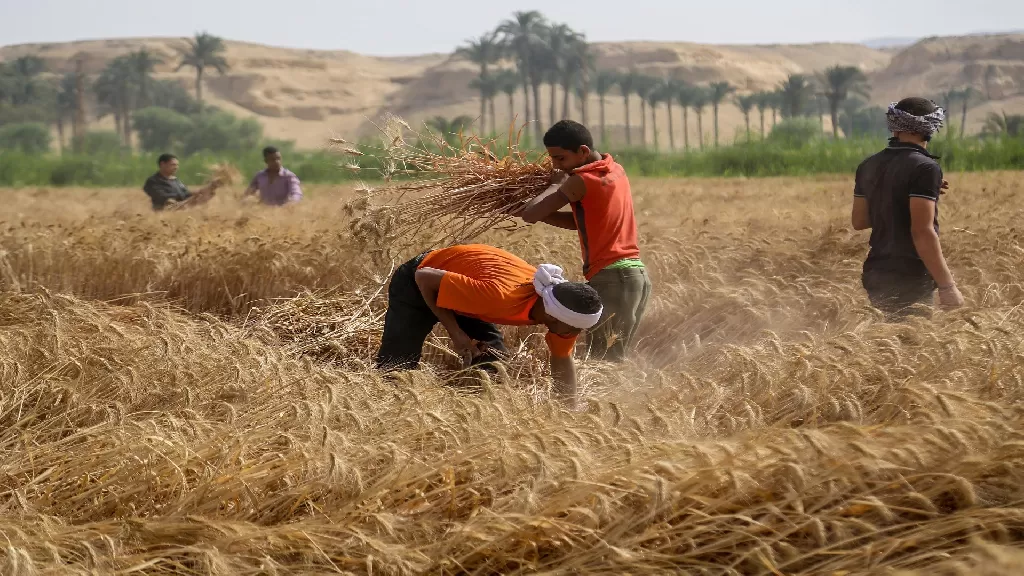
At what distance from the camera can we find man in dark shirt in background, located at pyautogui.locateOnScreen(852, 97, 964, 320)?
4586mm

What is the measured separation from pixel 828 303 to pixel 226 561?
4.27m

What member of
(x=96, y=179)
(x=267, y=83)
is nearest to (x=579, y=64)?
(x=96, y=179)

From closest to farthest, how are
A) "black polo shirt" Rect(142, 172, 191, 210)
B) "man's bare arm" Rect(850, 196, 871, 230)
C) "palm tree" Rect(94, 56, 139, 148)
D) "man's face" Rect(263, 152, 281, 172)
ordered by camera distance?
"man's bare arm" Rect(850, 196, 871, 230) < "man's face" Rect(263, 152, 281, 172) < "black polo shirt" Rect(142, 172, 191, 210) < "palm tree" Rect(94, 56, 139, 148)

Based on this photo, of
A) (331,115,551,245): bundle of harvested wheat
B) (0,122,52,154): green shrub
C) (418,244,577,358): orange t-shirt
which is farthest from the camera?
(0,122,52,154): green shrub

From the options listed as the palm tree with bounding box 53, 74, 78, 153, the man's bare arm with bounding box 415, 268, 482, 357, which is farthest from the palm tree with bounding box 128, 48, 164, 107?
the man's bare arm with bounding box 415, 268, 482, 357

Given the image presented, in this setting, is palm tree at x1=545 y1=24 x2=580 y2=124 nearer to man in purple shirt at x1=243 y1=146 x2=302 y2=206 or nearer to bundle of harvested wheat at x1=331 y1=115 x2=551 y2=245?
man in purple shirt at x1=243 y1=146 x2=302 y2=206

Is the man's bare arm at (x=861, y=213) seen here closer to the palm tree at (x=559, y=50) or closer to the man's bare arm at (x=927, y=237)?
the man's bare arm at (x=927, y=237)

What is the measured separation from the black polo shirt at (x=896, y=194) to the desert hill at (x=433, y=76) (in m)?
99.0

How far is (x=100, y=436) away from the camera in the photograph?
12.1ft

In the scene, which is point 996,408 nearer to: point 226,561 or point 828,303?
point 226,561

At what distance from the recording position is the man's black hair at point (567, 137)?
4582 millimetres

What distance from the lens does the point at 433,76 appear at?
132625 millimetres

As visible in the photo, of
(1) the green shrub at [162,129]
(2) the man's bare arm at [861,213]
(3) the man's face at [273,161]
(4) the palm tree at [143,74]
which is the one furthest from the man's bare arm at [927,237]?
(4) the palm tree at [143,74]

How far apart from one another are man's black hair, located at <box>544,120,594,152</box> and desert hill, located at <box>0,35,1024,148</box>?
99.2 meters
